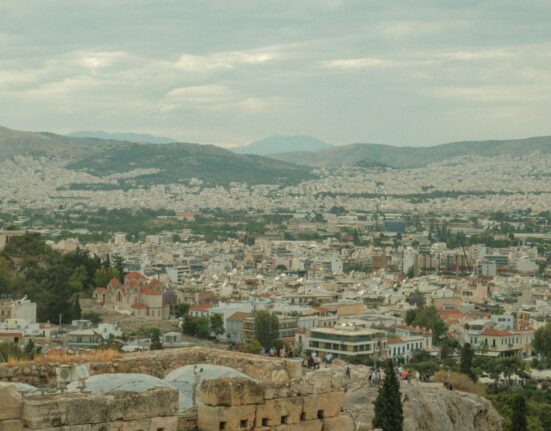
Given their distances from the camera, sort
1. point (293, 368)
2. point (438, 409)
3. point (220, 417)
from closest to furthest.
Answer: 1. point (220, 417)
2. point (293, 368)
3. point (438, 409)

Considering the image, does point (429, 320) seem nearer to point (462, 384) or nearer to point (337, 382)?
point (462, 384)

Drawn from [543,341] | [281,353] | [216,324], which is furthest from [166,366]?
[543,341]

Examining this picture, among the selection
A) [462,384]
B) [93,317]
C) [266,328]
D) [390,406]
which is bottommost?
[266,328]

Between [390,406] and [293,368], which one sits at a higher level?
[293,368]

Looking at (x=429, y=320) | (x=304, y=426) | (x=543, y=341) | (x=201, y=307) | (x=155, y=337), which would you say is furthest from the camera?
(x=429, y=320)

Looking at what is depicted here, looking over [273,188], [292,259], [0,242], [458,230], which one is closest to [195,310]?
[0,242]

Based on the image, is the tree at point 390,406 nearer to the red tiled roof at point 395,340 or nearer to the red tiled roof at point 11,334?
the red tiled roof at point 11,334

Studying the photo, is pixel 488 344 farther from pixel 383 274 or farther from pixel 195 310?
pixel 383 274
